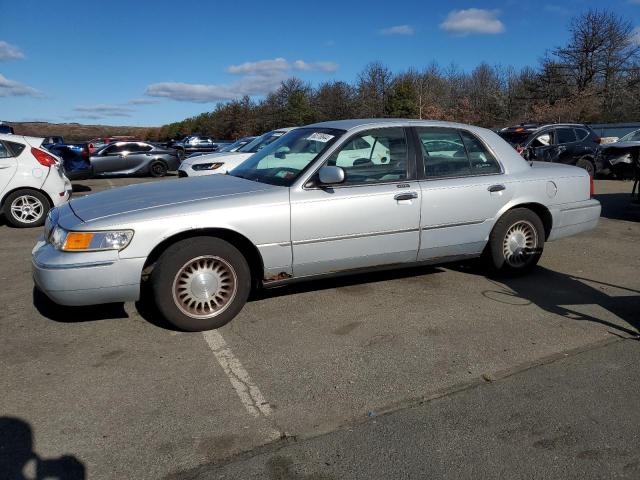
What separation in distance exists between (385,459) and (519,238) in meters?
3.57

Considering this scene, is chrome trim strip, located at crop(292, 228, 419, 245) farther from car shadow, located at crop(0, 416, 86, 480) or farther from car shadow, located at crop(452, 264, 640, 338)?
car shadow, located at crop(0, 416, 86, 480)

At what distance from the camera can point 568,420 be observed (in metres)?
2.93

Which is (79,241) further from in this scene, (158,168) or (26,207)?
(158,168)

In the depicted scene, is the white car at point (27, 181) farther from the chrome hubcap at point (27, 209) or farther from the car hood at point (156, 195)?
the car hood at point (156, 195)

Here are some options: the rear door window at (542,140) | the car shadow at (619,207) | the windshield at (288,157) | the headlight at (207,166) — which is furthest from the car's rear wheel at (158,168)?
the windshield at (288,157)

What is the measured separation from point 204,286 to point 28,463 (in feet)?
5.87

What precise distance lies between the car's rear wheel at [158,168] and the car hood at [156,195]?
16.1 metres

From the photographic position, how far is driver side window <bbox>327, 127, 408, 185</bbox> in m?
4.68

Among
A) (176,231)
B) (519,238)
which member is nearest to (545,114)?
(519,238)

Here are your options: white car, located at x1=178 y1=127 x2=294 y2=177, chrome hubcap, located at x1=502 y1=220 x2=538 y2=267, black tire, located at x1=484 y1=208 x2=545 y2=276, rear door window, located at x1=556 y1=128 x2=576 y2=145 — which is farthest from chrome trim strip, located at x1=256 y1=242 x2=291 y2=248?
rear door window, located at x1=556 y1=128 x2=576 y2=145

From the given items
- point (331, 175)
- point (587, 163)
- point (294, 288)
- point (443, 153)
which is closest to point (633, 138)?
point (587, 163)

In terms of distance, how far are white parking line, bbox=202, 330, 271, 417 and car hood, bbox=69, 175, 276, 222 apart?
1080 millimetres

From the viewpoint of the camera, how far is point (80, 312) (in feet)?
15.1

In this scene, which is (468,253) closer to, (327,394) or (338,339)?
(338,339)
